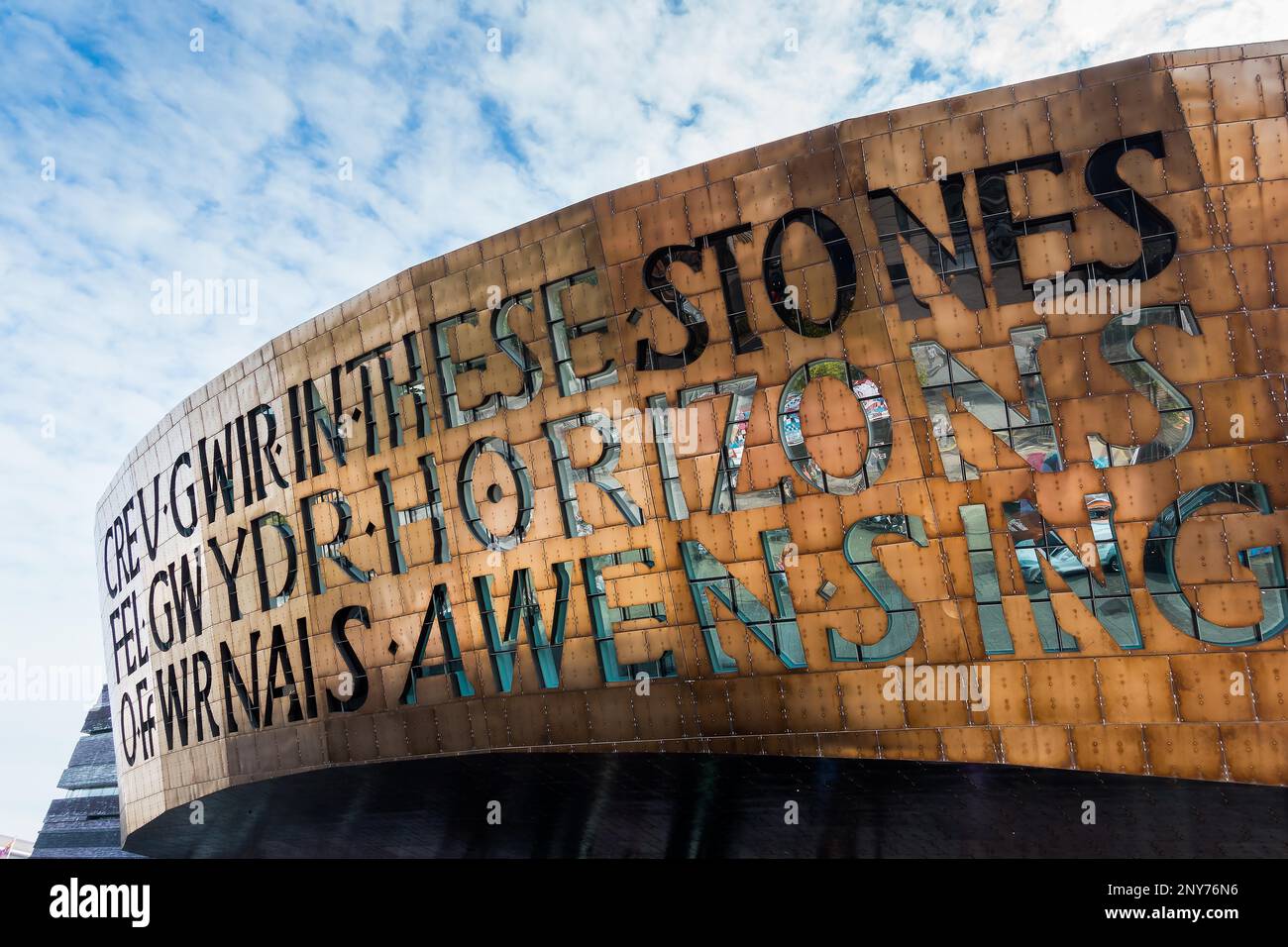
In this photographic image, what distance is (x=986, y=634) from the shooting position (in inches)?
691

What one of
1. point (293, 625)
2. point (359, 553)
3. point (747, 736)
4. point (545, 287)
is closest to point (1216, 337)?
point (747, 736)

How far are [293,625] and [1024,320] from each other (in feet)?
60.5

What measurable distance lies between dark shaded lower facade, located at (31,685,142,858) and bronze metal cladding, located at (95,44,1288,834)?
42735 mm

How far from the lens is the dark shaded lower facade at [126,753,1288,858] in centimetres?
1742

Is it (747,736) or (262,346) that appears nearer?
(747,736)

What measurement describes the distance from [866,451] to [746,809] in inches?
343

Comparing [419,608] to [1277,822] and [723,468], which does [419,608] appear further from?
[1277,822]

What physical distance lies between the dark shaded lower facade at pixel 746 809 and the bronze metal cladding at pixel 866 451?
692mm

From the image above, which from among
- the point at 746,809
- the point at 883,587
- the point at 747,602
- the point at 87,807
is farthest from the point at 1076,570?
the point at 87,807

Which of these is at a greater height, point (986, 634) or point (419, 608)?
point (419, 608)

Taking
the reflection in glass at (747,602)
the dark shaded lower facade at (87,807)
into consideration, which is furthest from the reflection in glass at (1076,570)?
the dark shaded lower facade at (87,807)

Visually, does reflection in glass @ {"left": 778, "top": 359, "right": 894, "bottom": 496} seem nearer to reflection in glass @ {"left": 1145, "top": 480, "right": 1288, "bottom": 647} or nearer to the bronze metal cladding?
the bronze metal cladding

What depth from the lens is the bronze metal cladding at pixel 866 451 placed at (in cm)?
1648
